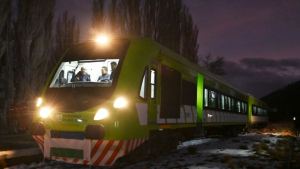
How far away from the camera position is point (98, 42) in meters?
10.4

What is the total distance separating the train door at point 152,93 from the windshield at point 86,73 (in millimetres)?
1064

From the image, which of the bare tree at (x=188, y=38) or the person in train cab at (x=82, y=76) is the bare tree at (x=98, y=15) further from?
the person in train cab at (x=82, y=76)

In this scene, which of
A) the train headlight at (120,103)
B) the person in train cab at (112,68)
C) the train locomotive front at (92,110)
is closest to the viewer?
the train locomotive front at (92,110)

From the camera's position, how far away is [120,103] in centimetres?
898

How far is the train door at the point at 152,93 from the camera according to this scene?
10242 millimetres

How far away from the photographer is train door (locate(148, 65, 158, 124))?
10.2 m

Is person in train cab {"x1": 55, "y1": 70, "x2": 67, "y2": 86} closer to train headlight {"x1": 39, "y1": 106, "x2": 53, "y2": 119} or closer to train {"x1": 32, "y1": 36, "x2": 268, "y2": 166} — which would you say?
train {"x1": 32, "y1": 36, "x2": 268, "y2": 166}

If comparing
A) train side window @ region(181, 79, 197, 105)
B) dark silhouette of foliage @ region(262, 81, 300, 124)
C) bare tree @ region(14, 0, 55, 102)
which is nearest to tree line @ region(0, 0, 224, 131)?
bare tree @ region(14, 0, 55, 102)

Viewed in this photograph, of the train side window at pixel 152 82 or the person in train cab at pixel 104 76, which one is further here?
the train side window at pixel 152 82

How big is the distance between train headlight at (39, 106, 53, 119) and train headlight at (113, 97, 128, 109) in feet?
4.79

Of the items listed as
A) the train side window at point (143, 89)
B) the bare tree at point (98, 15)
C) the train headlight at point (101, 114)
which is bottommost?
the train headlight at point (101, 114)

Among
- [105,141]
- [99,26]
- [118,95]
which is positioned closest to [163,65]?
[118,95]

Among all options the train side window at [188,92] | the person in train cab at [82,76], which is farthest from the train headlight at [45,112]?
the train side window at [188,92]

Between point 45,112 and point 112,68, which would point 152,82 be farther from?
point 45,112
